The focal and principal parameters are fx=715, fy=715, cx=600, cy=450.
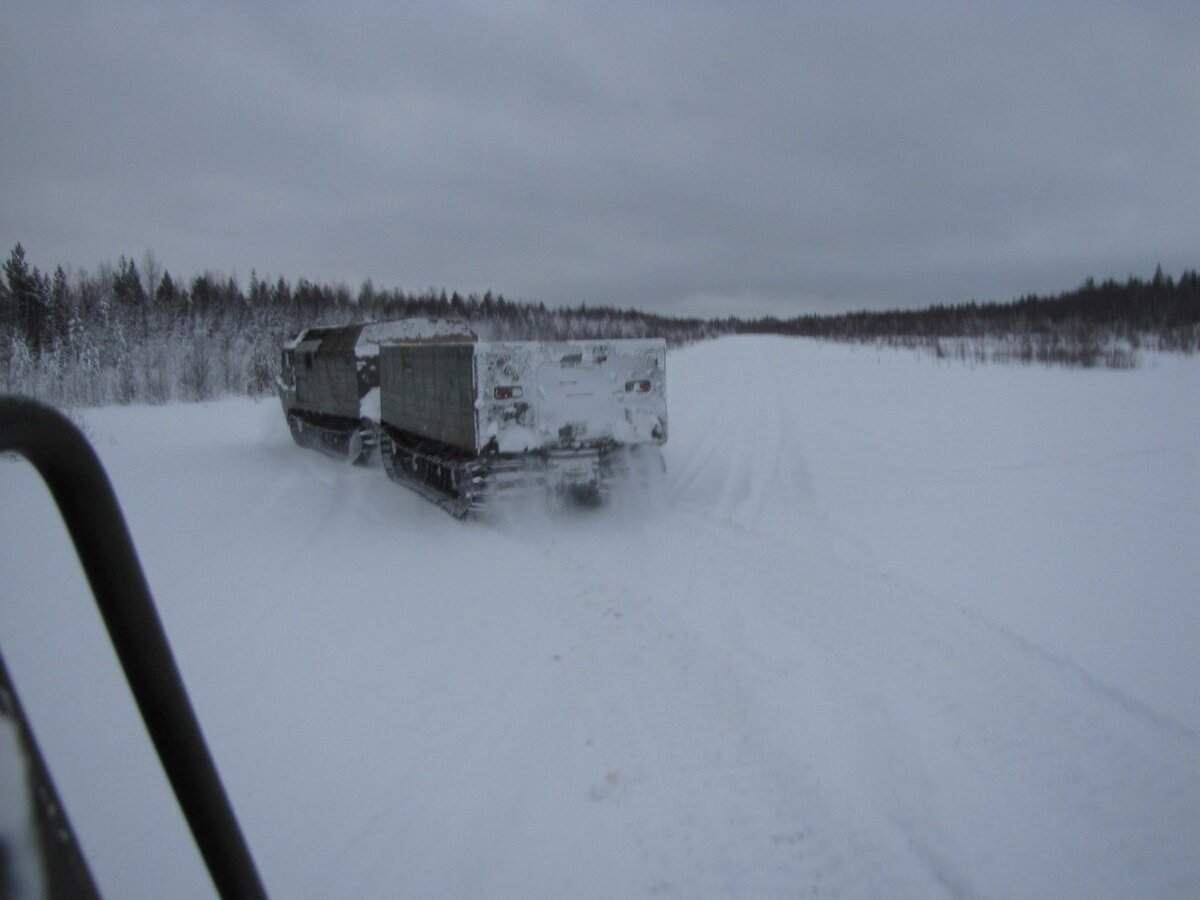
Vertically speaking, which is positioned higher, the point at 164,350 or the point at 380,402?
the point at 164,350

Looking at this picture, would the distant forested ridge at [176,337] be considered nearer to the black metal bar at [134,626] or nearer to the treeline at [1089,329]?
the treeline at [1089,329]

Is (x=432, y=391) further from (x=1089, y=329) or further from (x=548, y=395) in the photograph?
(x=1089, y=329)

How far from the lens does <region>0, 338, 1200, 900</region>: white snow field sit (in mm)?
2975

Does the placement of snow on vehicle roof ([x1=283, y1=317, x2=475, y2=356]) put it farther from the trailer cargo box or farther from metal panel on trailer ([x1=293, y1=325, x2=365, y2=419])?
the trailer cargo box

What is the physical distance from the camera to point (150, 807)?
3.36 meters

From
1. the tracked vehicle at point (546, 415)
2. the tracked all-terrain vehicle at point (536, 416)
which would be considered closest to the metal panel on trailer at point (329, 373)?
the tracked all-terrain vehicle at point (536, 416)

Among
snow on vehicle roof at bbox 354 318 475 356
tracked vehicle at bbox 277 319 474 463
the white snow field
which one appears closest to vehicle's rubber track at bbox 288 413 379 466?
tracked vehicle at bbox 277 319 474 463

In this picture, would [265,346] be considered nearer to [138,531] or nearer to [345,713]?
[138,531]

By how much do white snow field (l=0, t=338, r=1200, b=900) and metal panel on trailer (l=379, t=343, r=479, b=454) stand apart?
112 cm

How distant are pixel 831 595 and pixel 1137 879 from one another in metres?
2.80

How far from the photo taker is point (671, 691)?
13.9 feet

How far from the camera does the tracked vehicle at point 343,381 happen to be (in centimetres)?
1252

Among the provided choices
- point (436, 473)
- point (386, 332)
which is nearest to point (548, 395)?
point (436, 473)

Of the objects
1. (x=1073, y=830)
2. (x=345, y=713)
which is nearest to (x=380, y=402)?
(x=345, y=713)
